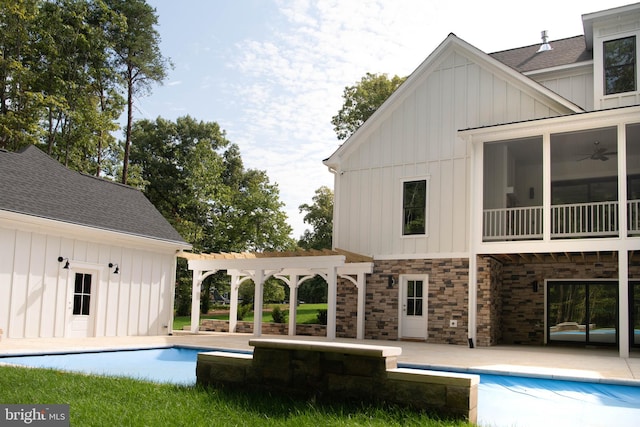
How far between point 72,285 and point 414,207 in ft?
29.4

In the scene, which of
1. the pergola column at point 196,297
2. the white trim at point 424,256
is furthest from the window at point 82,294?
the white trim at point 424,256

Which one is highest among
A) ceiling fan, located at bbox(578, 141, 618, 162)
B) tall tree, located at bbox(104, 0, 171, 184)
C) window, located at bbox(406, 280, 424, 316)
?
tall tree, located at bbox(104, 0, 171, 184)

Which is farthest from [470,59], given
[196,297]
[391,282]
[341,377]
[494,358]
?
[341,377]

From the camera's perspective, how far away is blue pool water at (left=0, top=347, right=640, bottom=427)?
21.0ft

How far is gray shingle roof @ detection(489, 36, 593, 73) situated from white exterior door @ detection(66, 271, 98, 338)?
512 inches

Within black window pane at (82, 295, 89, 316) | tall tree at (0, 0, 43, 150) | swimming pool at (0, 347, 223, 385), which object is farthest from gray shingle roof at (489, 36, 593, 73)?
tall tree at (0, 0, 43, 150)

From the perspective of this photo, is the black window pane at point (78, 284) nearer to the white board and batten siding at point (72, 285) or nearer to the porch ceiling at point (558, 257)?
the white board and batten siding at point (72, 285)

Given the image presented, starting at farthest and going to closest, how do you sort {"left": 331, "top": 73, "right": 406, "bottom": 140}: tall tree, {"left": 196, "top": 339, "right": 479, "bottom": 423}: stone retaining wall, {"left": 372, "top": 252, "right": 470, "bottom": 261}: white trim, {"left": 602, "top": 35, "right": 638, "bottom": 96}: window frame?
1. {"left": 331, "top": 73, "right": 406, "bottom": 140}: tall tree
2. {"left": 372, "top": 252, "right": 470, "bottom": 261}: white trim
3. {"left": 602, "top": 35, "right": 638, "bottom": 96}: window frame
4. {"left": 196, "top": 339, "right": 479, "bottom": 423}: stone retaining wall

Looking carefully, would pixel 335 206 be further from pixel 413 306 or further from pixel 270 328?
pixel 270 328

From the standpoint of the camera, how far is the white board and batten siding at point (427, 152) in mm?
15789

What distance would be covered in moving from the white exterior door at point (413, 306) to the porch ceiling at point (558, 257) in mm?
2110

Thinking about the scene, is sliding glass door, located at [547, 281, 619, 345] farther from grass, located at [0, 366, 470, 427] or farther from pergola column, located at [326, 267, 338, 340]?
grass, located at [0, 366, 470, 427]

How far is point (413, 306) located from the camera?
53.4 feet

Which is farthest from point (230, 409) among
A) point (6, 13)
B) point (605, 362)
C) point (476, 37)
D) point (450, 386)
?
point (6, 13)
